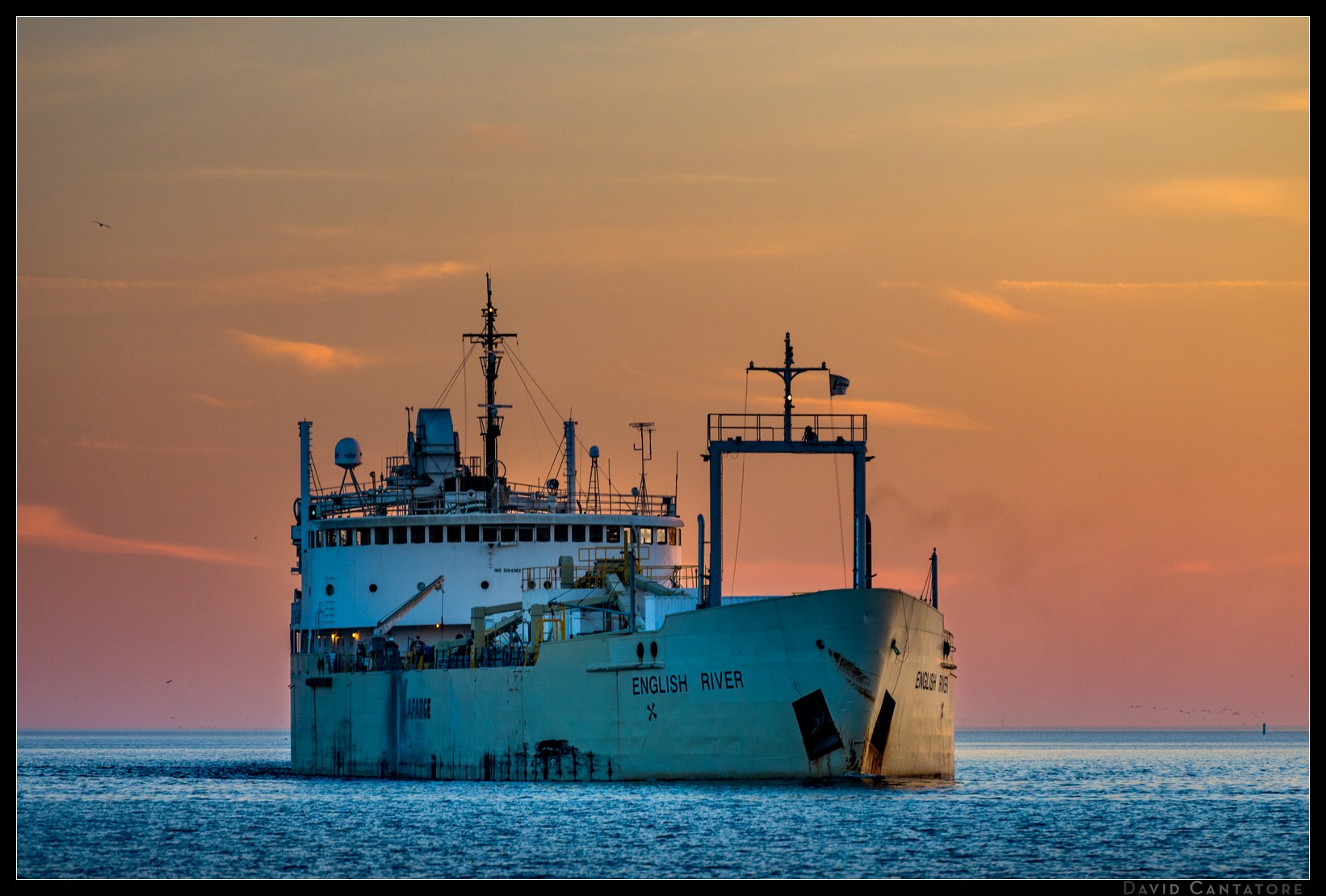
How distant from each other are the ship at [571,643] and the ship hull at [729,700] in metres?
0.04

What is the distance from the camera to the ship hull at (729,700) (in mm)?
35531

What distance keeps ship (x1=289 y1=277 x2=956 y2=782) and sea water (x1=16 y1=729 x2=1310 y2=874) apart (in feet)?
2.76

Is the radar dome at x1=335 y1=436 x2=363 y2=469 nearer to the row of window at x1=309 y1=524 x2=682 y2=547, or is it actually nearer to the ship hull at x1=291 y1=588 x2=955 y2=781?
the row of window at x1=309 y1=524 x2=682 y2=547

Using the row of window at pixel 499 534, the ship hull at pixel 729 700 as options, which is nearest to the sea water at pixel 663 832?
the ship hull at pixel 729 700

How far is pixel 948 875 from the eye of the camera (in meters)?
28.1

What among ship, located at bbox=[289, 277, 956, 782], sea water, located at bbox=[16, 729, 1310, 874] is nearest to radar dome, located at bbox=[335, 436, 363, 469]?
ship, located at bbox=[289, 277, 956, 782]

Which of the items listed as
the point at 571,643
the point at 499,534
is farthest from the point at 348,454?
the point at 571,643

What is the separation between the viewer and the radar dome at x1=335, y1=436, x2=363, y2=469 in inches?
2089

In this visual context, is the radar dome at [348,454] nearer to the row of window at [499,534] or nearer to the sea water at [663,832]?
the row of window at [499,534]

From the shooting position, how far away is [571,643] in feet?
131

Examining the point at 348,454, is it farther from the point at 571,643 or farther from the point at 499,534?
the point at 571,643
